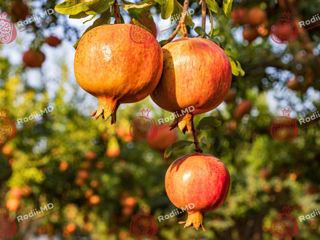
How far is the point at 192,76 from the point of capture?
2.35ft

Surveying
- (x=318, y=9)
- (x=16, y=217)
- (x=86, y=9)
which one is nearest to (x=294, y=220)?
(x=318, y=9)

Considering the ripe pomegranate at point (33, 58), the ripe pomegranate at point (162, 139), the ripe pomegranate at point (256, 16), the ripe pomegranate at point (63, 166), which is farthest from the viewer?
the ripe pomegranate at point (63, 166)

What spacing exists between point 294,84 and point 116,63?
2255mm

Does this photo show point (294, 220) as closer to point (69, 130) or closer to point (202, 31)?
point (69, 130)

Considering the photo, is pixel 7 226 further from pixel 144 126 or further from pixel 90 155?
pixel 144 126

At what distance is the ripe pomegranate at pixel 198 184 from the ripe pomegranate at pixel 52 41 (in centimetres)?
199

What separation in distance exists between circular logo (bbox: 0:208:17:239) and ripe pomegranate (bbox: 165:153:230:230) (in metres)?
6.47

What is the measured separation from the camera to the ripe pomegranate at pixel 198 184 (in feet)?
2.70

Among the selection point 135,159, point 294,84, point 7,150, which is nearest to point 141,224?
point 135,159

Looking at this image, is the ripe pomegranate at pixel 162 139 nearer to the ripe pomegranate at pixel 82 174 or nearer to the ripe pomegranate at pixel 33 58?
the ripe pomegranate at pixel 33 58

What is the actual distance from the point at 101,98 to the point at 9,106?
6086mm

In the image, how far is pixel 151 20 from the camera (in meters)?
0.86

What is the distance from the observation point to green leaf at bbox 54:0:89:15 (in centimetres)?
74

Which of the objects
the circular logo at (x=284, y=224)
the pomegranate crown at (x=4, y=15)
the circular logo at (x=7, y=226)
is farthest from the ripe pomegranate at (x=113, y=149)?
the pomegranate crown at (x=4, y=15)
